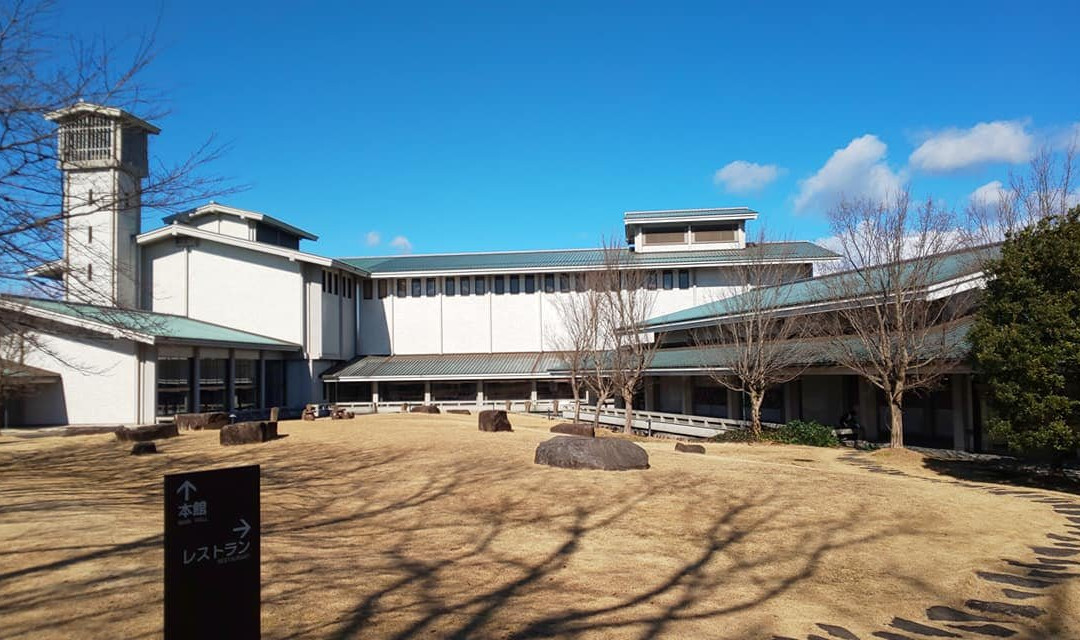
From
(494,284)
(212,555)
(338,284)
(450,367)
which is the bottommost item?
(212,555)

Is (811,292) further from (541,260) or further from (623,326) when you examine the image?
(541,260)

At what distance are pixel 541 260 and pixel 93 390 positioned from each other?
25.8 metres

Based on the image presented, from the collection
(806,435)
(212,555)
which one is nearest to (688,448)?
(806,435)

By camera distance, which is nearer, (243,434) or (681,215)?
(243,434)

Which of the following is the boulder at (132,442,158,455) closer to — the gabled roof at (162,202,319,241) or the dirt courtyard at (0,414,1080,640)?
the dirt courtyard at (0,414,1080,640)

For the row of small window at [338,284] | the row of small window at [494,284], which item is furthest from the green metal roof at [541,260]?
the row of small window at [338,284]

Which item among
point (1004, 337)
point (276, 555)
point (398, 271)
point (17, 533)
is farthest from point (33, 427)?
point (1004, 337)

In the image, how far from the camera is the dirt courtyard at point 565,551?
6625 millimetres

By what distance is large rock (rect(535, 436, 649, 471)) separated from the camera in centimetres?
1470

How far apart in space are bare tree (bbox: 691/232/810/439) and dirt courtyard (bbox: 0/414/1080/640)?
351 inches

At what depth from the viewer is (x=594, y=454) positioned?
1478 centimetres

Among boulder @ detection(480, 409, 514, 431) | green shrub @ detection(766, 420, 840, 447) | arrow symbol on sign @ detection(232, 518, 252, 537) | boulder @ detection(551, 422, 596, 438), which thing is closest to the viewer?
arrow symbol on sign @ detection(232, 518, 252, 537)

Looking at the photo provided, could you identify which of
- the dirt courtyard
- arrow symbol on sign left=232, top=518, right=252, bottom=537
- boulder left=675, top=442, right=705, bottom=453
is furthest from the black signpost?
boulder left=675, top=442, right=705, bottom=453

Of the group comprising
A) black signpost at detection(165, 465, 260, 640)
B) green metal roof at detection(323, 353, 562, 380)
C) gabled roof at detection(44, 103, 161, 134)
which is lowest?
black signpost at detection(165, 465, 260, 640)
